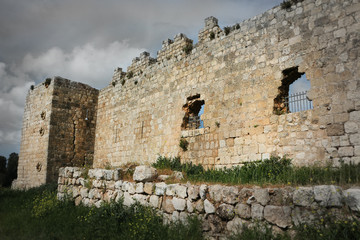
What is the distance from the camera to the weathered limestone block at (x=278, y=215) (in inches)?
154

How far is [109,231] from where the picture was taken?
17.3 ft

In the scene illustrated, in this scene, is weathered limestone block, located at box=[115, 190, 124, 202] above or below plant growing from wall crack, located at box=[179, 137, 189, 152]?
below

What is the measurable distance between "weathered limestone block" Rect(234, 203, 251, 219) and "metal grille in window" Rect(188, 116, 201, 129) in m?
6.15

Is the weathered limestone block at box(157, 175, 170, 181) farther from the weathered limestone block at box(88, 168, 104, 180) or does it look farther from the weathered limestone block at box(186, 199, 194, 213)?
the weathered limestone block at box(88, 168, 104, 180)

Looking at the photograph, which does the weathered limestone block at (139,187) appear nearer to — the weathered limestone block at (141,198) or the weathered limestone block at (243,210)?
the weathered limestone block at (141,198)

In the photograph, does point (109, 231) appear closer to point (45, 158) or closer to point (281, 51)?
point (281, 51)

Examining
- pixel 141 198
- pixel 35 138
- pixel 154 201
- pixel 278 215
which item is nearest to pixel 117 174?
pixel 141 198

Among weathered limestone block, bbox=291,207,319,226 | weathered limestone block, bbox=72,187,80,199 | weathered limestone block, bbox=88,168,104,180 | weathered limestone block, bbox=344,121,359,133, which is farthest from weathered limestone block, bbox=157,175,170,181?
weathered limestone block, bbox=344,121,359,133

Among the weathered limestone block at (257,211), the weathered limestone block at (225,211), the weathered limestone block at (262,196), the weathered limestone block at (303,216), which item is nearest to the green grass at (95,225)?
the weathered limestone block at (225,211)

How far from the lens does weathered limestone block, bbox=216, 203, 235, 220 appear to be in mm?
4508

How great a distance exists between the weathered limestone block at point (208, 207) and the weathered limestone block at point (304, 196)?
138 centimetres

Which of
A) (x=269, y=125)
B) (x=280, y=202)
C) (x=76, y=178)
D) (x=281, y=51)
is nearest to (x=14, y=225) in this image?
(x=76, y=178)

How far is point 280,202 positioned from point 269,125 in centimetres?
426

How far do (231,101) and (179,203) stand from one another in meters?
4.83
